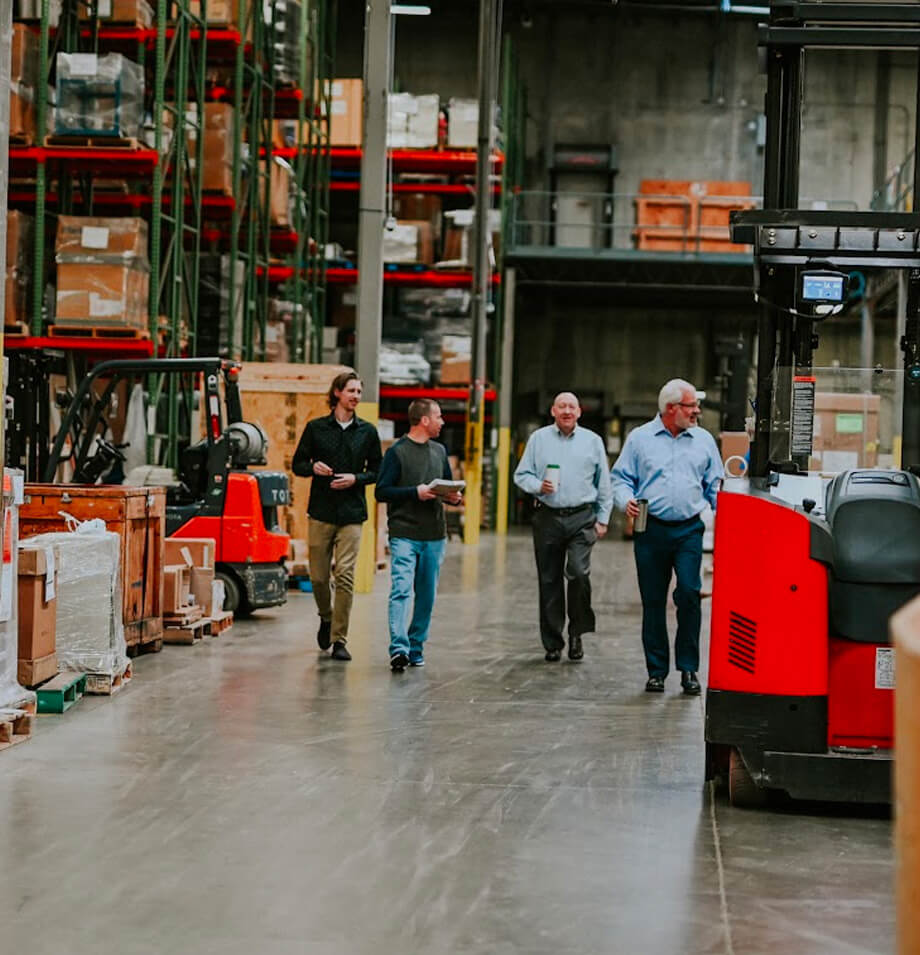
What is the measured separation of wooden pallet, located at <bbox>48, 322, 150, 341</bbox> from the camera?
1377 centimetres

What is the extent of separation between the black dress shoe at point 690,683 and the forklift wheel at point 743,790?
2.89 meters

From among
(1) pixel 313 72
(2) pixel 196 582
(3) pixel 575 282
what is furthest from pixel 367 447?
(3) pixel 575 282

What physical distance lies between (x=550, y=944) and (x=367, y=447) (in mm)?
6071

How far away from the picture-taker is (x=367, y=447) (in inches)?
397

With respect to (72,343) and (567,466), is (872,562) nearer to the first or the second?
(567,466)

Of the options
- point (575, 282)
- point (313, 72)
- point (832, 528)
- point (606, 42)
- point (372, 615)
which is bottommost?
point (372, 615)

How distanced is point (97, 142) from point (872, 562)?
32.7ft

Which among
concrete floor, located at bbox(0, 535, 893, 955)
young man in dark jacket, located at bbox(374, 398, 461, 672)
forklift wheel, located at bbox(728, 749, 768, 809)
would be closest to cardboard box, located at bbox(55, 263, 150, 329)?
young man in dark jacket, located at bbox(374, 398, 461, 672)

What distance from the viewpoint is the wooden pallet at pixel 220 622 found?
11.4 m

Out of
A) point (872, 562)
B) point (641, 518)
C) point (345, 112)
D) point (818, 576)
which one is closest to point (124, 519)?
point (641, 518)

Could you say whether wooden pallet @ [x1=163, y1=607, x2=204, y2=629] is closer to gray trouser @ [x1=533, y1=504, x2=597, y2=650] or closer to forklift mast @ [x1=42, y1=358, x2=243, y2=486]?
forklift mast @ [x1=42, y1=358, x2=243, y2=486]

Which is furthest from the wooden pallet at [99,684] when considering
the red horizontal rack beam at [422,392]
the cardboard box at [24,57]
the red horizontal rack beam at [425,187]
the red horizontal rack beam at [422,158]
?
the red horizontal rack beam at [425,187]

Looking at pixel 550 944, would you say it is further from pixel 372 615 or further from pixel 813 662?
pixel 372 615

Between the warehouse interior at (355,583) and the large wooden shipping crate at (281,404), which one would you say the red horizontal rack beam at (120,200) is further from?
the large wooden shipping crate at (281,404)
